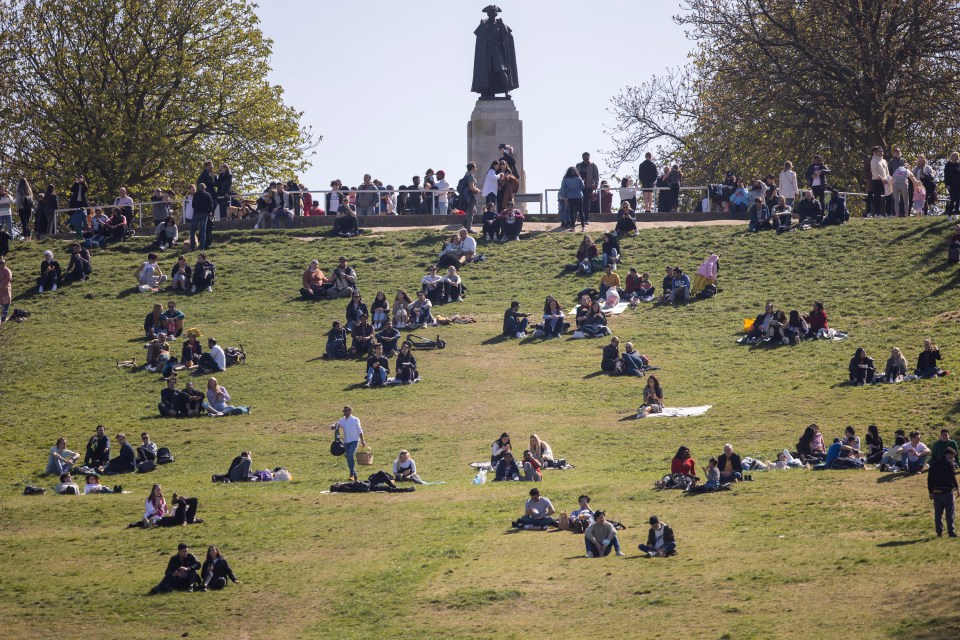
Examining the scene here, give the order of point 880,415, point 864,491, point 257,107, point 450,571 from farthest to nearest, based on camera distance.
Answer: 1. point 257,107
2. point 880,415
3. point 864,491
4. point 450,571

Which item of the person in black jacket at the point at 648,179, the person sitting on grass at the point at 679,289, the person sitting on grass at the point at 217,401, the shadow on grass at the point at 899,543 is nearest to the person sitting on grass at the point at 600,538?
the shadow on grass at the point at 899,543

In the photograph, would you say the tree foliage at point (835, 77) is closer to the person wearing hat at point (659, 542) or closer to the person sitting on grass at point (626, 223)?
the person sitting on grass at point (626, 223)

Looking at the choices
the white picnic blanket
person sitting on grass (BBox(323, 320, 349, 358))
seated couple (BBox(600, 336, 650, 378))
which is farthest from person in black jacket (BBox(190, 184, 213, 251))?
the white picnic blanket

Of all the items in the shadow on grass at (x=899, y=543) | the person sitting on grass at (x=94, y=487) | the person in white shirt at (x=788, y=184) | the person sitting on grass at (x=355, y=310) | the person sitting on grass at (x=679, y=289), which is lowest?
the person sitting on grass at (x=94, y=487)

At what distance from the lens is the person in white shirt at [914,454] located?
27641 millimetres

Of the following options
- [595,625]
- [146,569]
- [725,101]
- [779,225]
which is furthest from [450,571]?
[725,101]

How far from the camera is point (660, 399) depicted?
33.6 m

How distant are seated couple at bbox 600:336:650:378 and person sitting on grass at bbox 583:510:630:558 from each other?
40.7 feet

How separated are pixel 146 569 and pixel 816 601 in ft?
32.5

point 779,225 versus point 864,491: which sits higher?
point 779,225

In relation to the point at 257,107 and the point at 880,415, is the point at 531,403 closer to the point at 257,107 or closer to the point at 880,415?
the point at 880,415

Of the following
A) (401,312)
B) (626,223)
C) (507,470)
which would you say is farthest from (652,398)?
(626,223)

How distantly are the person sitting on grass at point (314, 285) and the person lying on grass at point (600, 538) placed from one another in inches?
835

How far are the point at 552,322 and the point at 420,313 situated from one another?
341cm
